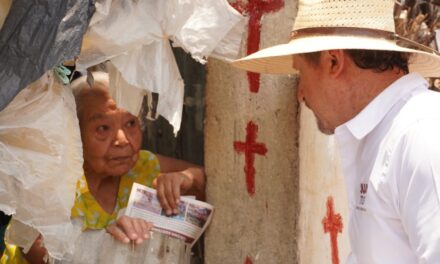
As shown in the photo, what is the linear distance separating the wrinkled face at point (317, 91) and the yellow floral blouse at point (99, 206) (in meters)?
1.29

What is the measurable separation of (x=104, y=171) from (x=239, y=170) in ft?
2.17

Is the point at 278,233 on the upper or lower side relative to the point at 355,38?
lower

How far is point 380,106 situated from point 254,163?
3.82 feet

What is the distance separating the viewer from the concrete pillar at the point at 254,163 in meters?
3.13

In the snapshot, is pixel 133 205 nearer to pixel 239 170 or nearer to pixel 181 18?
pixel 239 170

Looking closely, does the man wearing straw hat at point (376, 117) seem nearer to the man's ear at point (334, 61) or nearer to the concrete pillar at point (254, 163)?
the man's ear at point (334, 61)

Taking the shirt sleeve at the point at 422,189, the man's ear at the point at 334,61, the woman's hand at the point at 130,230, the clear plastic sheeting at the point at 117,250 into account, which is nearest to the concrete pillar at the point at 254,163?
the clear plastic sheeting at the point at 117,250

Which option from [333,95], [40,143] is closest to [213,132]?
[40,143]

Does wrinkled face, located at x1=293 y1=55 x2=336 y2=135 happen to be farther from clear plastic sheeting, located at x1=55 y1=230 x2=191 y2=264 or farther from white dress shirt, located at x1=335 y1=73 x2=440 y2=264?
clear plastic sheeting, located at x1=55 y1=230 x2=191 y2=264

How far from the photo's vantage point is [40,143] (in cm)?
269

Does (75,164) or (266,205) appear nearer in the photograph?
(75,164)

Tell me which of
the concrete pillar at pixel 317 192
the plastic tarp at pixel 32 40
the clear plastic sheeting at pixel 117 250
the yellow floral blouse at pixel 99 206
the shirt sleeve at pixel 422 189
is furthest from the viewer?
the yellow floral blouse at pixel 99 206

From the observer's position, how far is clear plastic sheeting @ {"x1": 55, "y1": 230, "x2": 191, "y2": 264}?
10.5 ft

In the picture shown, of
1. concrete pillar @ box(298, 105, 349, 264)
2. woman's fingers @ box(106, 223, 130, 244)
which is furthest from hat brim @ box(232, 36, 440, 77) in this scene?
woman's fingers @ box(106, 223, 130, 244)
